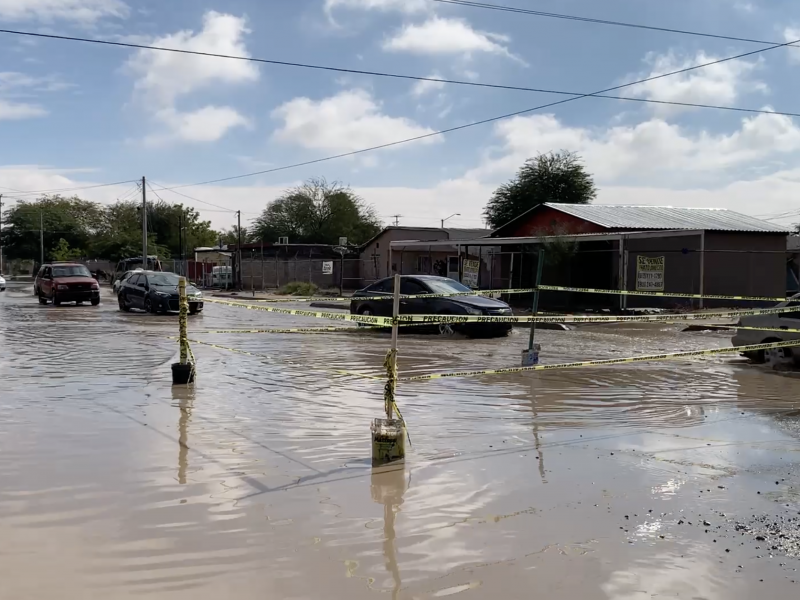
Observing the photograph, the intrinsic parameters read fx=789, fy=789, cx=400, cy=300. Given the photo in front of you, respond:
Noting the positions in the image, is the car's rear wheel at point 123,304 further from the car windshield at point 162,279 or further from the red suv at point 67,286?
the red suv at point 67,286

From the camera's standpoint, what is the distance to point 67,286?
29.3 meters

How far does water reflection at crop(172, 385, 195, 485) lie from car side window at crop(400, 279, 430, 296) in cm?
896

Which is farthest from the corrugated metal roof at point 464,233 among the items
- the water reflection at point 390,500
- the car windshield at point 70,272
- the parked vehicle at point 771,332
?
the water reflection at point 390,500

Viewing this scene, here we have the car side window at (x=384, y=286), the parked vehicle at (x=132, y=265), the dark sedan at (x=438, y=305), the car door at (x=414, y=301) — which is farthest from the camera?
the parked vehicle at (x=132, y=265)

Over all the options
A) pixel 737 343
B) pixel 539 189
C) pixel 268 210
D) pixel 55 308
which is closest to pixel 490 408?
pixel 737 343

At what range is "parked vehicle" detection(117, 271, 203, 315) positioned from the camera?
81.0ft

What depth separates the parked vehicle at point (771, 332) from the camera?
474 inches

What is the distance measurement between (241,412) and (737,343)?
28.3ft

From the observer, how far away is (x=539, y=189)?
5409 centimetres

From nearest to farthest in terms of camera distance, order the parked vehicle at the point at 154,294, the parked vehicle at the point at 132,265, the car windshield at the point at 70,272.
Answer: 1. the parked vehicle at the point at 154,294
2. the car windshield at the point at 70,272
3. the parked vehicle at the point at 132,265

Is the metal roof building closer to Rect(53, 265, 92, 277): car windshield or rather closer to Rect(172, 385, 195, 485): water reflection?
Rect(53, 265, 92, 277): car windshield

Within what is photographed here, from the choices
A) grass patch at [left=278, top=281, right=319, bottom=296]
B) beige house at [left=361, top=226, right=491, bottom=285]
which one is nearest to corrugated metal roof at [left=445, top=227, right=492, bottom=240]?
beige house at [left=361, top=226, right=491, bottom=285]

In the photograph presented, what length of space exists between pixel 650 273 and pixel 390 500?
71.7 ft

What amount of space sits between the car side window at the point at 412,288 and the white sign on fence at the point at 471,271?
11556 mm
